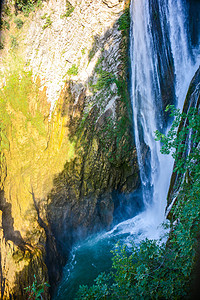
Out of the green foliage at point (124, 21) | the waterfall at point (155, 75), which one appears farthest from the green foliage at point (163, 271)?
the green foliage at point (124, 21)

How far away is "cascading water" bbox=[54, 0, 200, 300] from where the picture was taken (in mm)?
6863

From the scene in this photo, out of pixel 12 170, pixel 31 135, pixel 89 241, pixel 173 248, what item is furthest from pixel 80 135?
pixel 173 248

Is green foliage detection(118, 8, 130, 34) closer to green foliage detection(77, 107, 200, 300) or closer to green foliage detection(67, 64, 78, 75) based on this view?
green foliage detection(67, 64, 78, 75)

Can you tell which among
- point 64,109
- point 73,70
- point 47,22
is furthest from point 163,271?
point 47,22

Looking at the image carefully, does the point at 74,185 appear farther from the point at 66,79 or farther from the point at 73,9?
the point at 73,9

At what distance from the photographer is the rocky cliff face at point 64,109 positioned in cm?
649

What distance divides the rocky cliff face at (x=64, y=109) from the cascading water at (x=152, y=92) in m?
0.37

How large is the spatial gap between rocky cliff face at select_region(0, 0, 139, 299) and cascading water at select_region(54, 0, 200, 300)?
0.37 meters

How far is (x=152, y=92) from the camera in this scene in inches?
293

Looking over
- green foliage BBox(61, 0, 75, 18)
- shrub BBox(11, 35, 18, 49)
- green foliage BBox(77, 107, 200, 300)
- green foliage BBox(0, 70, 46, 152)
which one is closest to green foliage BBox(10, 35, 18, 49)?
shrub BBox(11, 35, 18, 49)

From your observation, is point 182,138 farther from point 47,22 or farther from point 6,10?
point 6,10

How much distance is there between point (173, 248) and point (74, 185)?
4279 millimetres

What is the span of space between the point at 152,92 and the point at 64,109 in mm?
2818

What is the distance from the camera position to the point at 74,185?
23.6 ft
